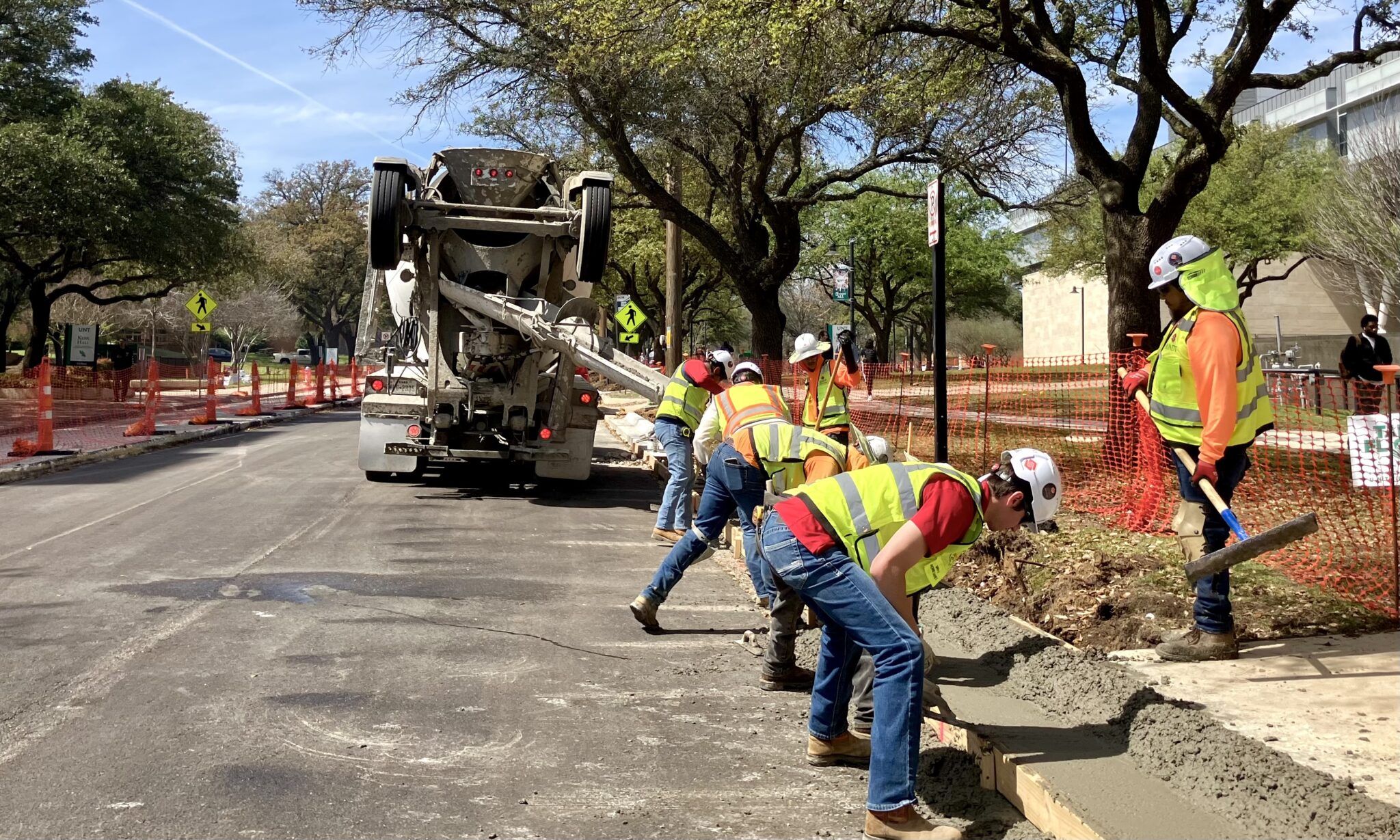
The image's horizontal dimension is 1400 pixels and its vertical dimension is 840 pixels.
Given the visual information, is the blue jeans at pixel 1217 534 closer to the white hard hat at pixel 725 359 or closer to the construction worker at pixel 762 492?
the construction worker at pixel 762 492

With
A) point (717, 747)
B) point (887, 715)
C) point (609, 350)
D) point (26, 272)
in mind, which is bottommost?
point (717, 747)

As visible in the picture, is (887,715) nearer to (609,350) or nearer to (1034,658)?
(1034,658)

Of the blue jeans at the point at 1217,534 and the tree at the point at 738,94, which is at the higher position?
the tree at the point at 738,94

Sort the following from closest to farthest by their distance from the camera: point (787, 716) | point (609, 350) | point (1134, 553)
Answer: point (787, 716)
point (1134, 553)
point (609, 350)

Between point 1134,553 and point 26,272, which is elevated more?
point 26,272

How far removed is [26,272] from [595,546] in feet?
93.3

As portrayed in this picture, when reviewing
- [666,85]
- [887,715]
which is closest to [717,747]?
[887,715]

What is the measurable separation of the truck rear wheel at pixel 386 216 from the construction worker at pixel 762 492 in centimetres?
632

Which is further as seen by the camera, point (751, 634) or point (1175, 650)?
point (751, 634)

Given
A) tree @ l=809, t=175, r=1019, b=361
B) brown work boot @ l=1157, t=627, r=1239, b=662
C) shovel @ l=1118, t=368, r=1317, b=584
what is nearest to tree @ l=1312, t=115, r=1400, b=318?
tree @ l=809, t=175, r=1019, b=361

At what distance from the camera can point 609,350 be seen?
12.1 m

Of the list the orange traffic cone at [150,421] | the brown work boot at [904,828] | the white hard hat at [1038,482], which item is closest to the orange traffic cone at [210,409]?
the orange traffic cone at [150,421]

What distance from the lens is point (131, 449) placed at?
1816 centimetres

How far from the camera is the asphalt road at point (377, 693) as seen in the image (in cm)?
418
